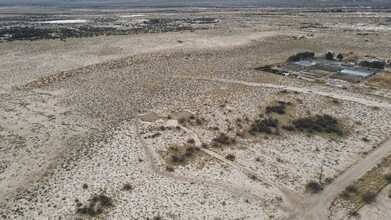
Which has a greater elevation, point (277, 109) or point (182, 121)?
point (277, 109)

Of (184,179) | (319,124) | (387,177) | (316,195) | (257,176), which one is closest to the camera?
(316,195)

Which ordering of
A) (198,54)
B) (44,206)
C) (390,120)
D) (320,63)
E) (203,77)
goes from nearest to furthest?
(44,206) → (390,120) → (203,77) → (320,63) → (198,54)

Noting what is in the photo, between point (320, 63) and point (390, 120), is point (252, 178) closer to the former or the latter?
point (390, 120)

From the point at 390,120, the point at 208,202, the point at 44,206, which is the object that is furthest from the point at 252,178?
the point at 390,120

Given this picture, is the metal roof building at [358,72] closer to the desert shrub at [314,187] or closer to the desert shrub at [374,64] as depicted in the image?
the desert shrub at [374,64]

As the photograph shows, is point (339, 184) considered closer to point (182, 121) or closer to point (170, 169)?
point (170, 169)

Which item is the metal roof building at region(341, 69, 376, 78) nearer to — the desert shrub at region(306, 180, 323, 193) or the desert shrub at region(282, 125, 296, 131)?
the desert shrub at region(282, 125, 296, 131)

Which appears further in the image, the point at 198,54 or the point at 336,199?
the point at 198,54

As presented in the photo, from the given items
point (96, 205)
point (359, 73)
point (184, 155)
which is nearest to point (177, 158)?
point (184, 155)
